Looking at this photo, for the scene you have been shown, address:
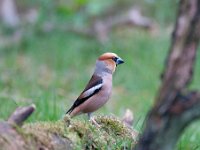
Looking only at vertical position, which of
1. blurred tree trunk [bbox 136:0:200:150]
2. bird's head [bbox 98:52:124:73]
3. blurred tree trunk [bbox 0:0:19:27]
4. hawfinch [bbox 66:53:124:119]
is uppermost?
blurred tree trunk [bbox 136:0:200:150]

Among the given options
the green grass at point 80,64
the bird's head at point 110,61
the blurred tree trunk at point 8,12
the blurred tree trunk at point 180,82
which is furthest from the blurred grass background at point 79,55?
the blurred tree trunk at point 180,82

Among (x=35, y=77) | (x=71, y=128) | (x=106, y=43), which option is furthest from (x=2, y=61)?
(x=71, y=128)

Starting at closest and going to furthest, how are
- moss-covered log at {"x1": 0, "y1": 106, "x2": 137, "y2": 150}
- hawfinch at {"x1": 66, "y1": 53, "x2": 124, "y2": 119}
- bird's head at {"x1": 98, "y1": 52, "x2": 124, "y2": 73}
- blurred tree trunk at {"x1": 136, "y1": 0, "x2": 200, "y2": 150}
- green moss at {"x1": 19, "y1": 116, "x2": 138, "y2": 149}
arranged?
blurred tree trunk at {"x1": 136, "y1": 0, "x2": 200, "y2": 150}, moss-covered log at {"x1": 0, "y1": 106, "x2": 137, "y2": 150}, green moss at {"x1": 19, "y1": 116, "x2": 138, "y2": 149}, hawfinch at {"x1": 66, "y1": 53, "x2": 124, "y2": 119}, bird's head at {"x1": 98, "y1": 52, "x2": 124, "y2": 73}

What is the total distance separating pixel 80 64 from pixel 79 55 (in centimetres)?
38

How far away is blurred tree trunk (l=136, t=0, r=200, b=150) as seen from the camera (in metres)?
3.10

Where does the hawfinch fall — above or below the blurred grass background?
above

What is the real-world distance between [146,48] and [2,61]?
2722 mm

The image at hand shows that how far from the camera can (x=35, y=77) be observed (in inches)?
416

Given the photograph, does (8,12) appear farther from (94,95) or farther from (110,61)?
(94,95)

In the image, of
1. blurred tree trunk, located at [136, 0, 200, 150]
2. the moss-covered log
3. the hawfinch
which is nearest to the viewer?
blurred tree trunk, located at [136, 0, 200, 150]

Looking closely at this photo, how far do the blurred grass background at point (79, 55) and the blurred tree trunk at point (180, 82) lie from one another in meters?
5.39

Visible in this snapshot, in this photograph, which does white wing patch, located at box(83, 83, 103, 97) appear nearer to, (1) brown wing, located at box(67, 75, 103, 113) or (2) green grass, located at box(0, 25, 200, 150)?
(1) brown wing, located at box(67, 75, 103, 113)

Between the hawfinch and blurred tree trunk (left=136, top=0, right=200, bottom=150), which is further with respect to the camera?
the hawfinch

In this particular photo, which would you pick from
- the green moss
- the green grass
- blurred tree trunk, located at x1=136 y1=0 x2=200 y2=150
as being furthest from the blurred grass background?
blurred tree trunk, located at x1=136 y1=0 x2=200 y2=150
